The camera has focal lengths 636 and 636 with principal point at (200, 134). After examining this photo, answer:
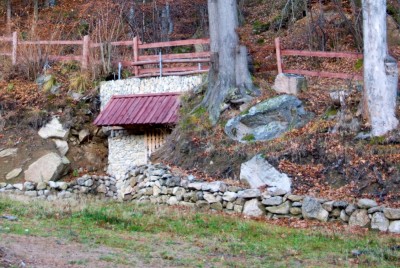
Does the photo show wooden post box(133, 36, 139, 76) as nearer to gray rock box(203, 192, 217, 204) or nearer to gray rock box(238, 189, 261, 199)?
gray rock box(203, 192, 217, 204)

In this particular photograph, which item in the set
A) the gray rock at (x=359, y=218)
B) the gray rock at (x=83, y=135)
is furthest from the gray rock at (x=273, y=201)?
the gray rock at (x=83, y=135)

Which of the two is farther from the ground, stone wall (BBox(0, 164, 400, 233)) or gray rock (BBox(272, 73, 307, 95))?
gray rock (BBox(272, 73, 307, 95))

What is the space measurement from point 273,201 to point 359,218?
6.14 feet

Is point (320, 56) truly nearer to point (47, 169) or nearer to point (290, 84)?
point (290, 84)

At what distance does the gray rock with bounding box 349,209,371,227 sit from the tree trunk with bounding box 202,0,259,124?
5950mm

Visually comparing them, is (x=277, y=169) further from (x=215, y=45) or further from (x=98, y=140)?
(x=98, y=140)

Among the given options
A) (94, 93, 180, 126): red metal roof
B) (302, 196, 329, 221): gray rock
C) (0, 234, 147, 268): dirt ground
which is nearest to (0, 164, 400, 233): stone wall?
(302, 196, 329, 221): gray rock

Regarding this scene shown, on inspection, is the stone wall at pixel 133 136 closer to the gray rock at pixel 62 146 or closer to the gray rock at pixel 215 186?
the gray rock at pixel 62 146

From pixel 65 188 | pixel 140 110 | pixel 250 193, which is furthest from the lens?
pixel 140 110

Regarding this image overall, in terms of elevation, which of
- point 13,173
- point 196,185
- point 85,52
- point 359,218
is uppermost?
point 85,52

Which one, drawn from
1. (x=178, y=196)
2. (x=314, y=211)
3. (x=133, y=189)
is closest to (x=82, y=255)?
(x=314, y=211)

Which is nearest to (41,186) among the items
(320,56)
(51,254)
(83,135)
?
(83,135)

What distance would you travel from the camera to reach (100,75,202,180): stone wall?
19.6 m

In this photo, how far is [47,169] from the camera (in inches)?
732
